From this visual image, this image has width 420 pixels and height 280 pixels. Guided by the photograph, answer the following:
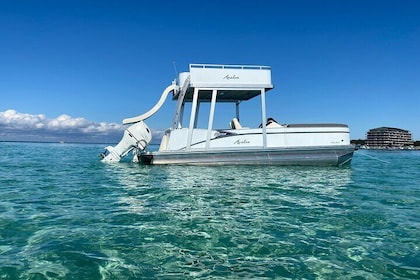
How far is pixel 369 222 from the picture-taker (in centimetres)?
715

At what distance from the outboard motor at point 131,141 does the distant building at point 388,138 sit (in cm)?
15747

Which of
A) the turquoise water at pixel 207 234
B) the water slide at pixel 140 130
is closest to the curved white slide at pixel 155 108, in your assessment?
the water slide at pixel 140 130

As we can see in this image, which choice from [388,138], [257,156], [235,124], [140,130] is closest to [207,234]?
[257,156]

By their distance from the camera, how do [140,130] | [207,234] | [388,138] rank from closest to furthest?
[207,234] → [140,130] → [388,138]

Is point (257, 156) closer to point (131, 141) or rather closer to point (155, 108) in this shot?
→ point (155, 108)

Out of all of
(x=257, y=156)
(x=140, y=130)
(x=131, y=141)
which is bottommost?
(x=257, y=156)

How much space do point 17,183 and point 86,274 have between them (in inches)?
390

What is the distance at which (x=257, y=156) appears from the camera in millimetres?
20219

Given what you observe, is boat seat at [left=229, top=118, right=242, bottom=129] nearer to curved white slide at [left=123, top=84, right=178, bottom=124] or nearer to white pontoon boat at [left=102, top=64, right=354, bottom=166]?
white pontoon boat at [left=102, top=64, right=354, bottom=166]

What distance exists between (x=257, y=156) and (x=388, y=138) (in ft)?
531

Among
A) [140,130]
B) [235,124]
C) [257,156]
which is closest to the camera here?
[257,156]

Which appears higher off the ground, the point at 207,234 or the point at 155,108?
the point at 155,108

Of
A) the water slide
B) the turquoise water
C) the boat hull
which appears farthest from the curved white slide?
the turquoise water

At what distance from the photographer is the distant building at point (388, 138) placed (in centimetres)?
15893
